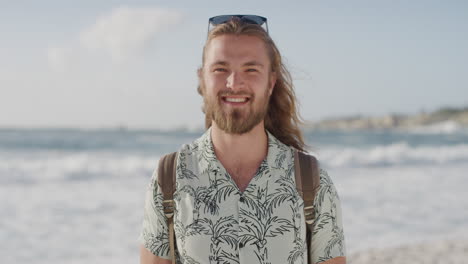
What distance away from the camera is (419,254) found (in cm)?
669

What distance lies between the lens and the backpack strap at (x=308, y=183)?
2.14 meters

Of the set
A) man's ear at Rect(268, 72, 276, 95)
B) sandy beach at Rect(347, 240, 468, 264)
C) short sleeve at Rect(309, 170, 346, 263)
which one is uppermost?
man's ear at Rect(268, 72, 276, 95)

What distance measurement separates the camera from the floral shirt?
6.81 feet

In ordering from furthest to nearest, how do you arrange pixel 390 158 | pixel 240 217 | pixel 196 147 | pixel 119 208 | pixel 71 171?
pixel 390 158, pixel 71 171, pixel 119 208, pixel 196 147, pixel 240 217

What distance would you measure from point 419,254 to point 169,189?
5547 millimetres

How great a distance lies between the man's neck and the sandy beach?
4.62 m

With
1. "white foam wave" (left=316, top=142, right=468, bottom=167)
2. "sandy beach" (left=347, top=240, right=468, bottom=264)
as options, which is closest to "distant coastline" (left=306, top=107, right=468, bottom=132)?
"white foam wave" (left=316, top=142, right=468, bottom=167)

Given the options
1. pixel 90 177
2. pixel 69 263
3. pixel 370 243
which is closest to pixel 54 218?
pixel 69 263

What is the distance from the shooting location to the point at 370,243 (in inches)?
297

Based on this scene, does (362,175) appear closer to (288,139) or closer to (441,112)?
(288,139)

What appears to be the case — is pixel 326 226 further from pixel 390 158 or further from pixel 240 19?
pixel 390 158

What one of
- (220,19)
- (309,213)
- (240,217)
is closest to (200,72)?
(220,19)

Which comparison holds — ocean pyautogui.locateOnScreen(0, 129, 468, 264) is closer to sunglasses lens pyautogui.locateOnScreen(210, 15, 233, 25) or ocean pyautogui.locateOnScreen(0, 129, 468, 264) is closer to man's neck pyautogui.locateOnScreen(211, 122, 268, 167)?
man's neck pyautogui.locateOnScreen(211, 122, 268, 167)

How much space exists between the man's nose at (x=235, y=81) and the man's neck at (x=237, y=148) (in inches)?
9.3
